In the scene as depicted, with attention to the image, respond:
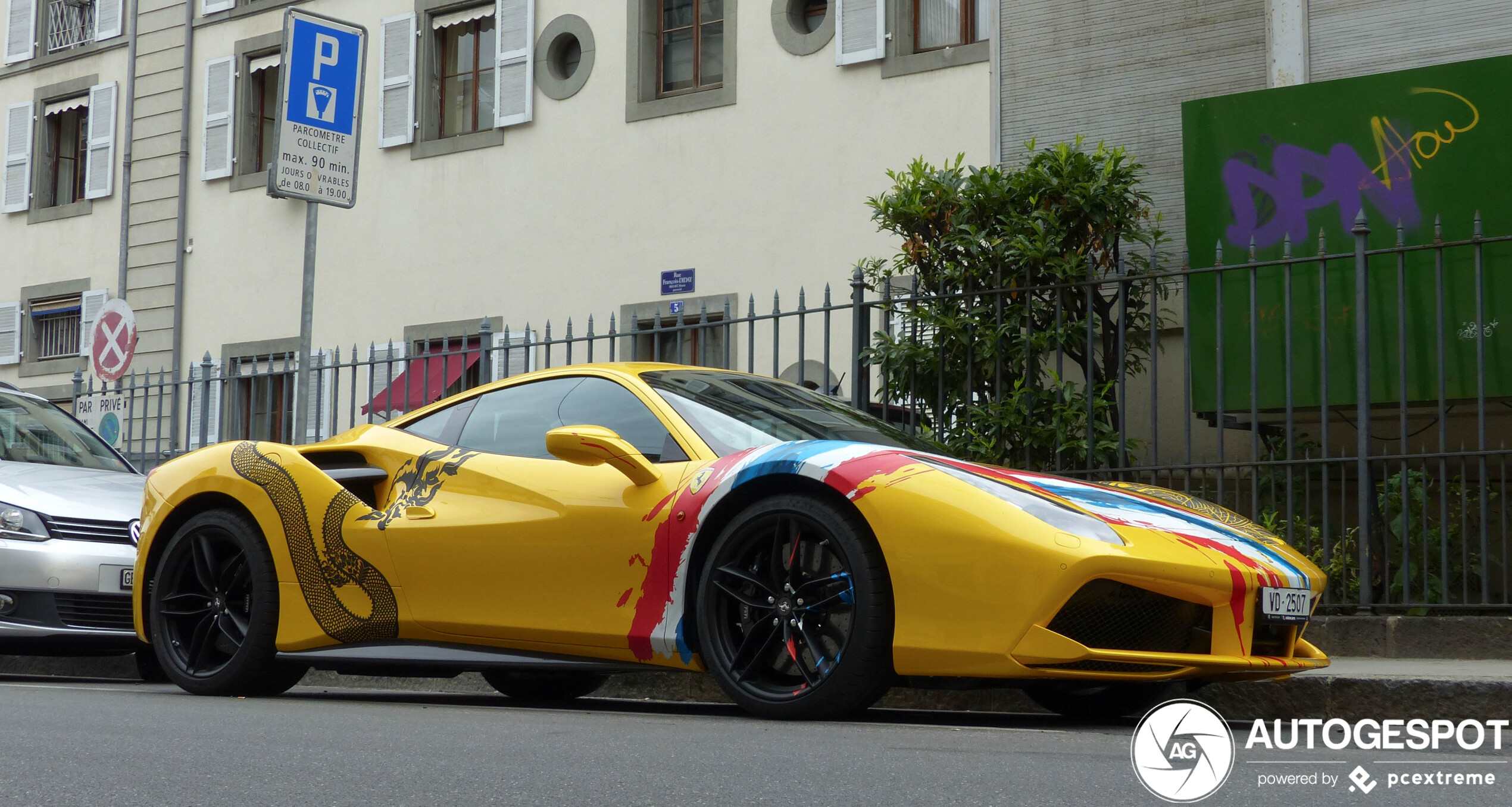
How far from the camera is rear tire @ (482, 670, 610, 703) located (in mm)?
6824

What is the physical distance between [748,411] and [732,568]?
0.80 m

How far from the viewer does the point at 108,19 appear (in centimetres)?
2098

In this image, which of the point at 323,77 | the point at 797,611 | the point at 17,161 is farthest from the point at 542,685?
the point at 17,161

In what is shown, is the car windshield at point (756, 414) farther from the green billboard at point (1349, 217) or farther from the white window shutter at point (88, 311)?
the white window shutter at point (88, 311)

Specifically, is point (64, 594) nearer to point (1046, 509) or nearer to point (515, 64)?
point (1046, 509)

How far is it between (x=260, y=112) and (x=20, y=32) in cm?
475

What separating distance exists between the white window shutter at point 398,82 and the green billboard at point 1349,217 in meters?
9.61

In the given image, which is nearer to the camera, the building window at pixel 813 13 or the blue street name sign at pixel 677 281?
the building window at pixel 813 13

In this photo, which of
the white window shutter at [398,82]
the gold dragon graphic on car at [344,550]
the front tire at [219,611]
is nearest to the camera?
the gold dragon graphic on car at [344,550]

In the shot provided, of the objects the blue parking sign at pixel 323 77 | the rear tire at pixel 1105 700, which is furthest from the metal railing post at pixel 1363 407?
the blue parking sign at pixel 323 77

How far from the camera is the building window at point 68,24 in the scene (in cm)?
2136

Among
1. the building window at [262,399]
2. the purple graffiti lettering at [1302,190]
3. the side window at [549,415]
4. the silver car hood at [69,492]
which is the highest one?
the purple graffiti lettering at [1302,190]

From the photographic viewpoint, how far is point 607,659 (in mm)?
5453

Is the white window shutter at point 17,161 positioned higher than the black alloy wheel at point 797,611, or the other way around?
the white window shutter at point 17,161
